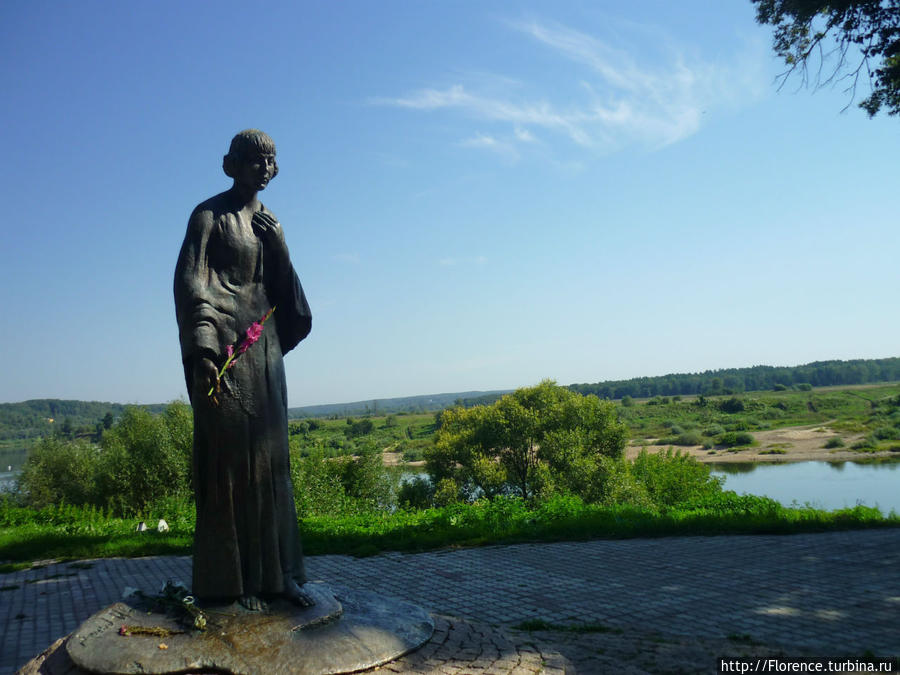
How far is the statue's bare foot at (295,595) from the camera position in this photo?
3939 mm

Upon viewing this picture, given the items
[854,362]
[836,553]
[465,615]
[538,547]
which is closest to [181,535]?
[538,547]

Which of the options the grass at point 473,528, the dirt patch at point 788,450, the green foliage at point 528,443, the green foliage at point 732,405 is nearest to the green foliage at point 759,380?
the green foliage at point 732,405

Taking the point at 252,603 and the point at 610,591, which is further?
the point at 610,591

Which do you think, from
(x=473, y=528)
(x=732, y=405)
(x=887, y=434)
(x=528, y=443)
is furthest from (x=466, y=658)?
(x=732, y=405)

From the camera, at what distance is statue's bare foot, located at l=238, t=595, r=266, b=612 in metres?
3.83

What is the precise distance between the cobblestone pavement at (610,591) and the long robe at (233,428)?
1.17 m

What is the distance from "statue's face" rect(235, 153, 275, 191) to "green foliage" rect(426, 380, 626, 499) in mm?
29099

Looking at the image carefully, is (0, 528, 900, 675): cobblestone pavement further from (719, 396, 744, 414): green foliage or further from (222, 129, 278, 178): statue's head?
(719, 396, 744, 414): green foliage

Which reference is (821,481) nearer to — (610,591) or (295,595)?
(610,591)

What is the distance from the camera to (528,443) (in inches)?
1416

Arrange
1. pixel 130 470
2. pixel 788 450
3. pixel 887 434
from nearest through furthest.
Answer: pixel 130 470, pixel 788 450, pixel 887 434

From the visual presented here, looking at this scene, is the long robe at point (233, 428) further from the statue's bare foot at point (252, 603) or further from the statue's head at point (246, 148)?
the statue's head at point (246, 148)

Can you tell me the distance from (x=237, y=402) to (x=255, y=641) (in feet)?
4.37

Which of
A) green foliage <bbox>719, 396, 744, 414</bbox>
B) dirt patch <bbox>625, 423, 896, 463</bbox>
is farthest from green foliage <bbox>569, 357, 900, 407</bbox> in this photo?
dirt patch <bbox>625, 423, 896, 463</bbox>
